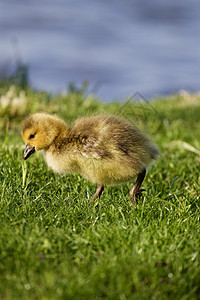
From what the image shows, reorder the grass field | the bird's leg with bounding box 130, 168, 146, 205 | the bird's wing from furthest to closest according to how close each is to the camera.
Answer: the bird's leg with bounding box 130, 168, 146, 205 < the bird's wing < the grass field

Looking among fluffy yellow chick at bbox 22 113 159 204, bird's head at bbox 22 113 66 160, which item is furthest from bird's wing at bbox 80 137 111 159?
bird's head at bbox 22 113 66 160

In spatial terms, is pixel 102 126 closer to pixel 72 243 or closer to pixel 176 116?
pixel 72 243

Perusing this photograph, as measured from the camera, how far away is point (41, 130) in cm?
354

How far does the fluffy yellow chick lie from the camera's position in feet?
10.7

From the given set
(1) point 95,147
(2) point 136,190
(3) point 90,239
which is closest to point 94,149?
(1) point 95,147

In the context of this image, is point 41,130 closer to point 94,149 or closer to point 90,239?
point 94,149

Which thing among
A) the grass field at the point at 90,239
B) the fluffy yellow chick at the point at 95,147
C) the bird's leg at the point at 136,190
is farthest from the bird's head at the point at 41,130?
the bird's leg at the point at 136,190

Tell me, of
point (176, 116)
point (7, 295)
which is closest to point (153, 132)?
point (176, 116)

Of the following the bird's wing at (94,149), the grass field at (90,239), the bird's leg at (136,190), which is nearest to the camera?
the grass field at (90,239)

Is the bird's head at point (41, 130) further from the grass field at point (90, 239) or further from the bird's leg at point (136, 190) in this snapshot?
the bird's leg at point (136, 190)

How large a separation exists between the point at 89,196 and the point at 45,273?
1.38 meters

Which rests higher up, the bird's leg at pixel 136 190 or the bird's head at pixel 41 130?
the bird's head at pixel 41 130

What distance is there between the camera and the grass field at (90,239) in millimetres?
2285

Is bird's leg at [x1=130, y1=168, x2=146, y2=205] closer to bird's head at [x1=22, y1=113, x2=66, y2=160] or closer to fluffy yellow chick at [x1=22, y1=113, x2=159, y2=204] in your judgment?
fluffy yellow chick at [x1=22, y1=113, x2=159, y2=204]
